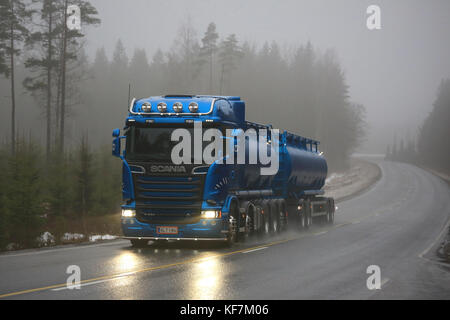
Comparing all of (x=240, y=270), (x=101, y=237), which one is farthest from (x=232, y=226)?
(x=101, y=237)

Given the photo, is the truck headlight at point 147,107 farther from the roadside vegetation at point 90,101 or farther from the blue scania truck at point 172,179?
the roadside vegetation at point 90,101

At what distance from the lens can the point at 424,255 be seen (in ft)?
53.1

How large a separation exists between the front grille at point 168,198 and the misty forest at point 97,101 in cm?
364

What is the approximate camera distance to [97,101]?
117750mm

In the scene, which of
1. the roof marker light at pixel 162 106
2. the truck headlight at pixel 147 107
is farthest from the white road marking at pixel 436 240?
the truck headlight at pixel 147 107

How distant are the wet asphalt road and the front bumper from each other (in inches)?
15.6

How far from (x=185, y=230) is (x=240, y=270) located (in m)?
3.74

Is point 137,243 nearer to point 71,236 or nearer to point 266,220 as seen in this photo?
point 71,236

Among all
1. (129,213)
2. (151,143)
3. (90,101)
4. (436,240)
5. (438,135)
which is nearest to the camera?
(151,143)

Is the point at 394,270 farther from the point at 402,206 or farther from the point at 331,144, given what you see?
the point at 331,144

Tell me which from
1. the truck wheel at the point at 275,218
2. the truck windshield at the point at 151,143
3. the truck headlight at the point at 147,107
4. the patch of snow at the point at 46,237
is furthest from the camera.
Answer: the truck wheel at the point at 275,218

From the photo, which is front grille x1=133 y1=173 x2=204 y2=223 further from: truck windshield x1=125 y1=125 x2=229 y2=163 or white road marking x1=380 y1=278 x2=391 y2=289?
white road marking x1=380 y1=278 x2=391 y2=289

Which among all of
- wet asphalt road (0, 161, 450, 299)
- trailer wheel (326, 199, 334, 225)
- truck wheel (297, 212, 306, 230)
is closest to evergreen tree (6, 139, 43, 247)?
wet asphalt road (0, 161, 450, 299)

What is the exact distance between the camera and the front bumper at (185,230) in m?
15.5
